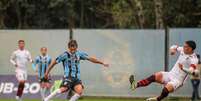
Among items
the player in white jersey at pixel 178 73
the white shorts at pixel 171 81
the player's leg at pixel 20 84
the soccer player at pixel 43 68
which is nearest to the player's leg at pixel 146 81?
the player in white jersey at pixel 178 73

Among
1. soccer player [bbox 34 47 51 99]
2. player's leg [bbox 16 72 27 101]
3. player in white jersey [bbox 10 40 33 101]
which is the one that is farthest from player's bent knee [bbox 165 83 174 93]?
soccer player [bbox 34 47 51 99]

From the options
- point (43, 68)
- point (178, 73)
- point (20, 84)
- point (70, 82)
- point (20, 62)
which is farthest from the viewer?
point (43, 68)

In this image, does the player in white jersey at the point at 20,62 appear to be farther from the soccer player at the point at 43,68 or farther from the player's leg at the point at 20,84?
the soccer player at the point at 43,68

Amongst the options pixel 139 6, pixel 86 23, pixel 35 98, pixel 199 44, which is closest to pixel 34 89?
Answer: pixel 35 98

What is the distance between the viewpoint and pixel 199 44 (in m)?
28.3

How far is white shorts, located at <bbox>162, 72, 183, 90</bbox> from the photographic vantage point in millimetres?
18172

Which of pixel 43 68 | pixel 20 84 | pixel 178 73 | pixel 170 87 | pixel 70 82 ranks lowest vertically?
pixel 20 84

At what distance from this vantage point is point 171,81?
719 inches

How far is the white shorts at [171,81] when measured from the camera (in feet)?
59.6

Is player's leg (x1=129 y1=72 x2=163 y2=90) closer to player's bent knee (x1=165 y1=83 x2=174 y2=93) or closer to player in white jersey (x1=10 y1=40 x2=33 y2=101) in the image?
player's bent knee (x1=165 y1=83 x2=174 y2=93)

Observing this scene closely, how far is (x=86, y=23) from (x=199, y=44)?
54.6 feet

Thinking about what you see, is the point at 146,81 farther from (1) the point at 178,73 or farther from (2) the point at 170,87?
(1) the point at 178,73

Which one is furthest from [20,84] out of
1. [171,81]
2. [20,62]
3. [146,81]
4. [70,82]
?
[171,81]

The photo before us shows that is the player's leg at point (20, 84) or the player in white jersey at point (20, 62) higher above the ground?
the player in white jersey at point (20, 62)
